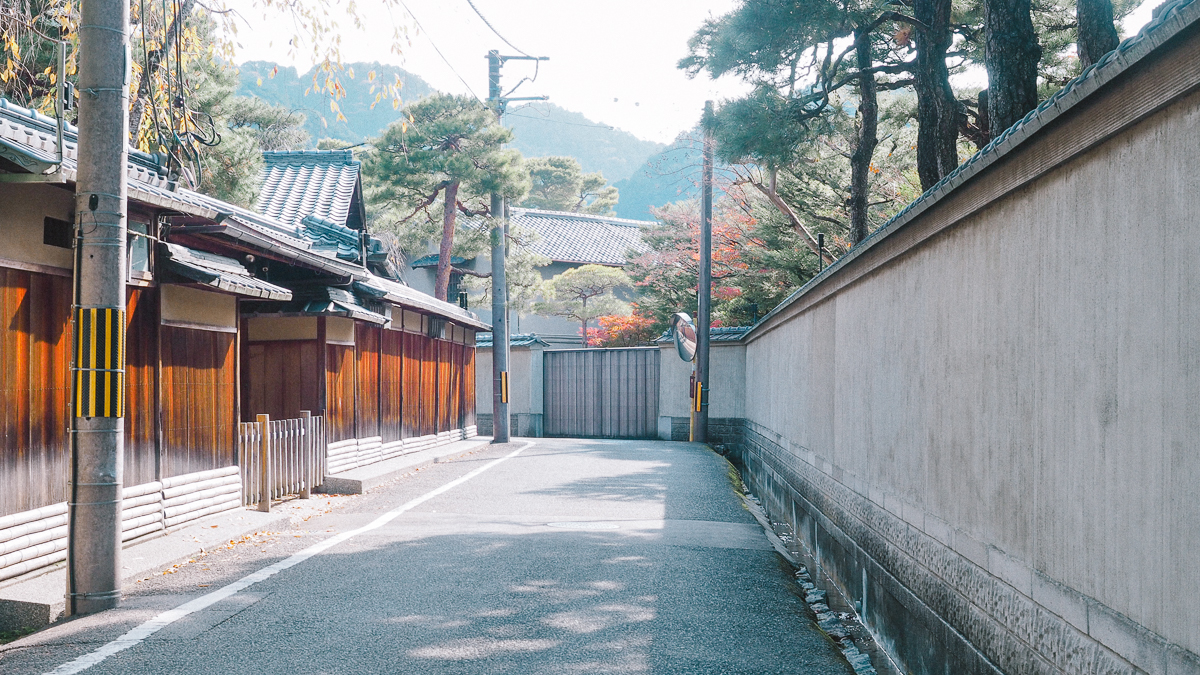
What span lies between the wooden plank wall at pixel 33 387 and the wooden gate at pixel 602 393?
2059 centimetres

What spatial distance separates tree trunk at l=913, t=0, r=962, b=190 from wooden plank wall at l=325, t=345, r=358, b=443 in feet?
30.3

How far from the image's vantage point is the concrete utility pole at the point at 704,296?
22.9m

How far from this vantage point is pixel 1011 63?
914 cm

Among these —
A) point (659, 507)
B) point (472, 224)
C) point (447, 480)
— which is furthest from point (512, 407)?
point (659, 507)

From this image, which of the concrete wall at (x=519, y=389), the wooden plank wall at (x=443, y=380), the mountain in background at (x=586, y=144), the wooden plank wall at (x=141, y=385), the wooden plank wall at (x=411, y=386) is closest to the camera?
the wooden plank wall at (x=141, y=385)

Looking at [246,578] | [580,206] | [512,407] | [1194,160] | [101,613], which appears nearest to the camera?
[1194,160]

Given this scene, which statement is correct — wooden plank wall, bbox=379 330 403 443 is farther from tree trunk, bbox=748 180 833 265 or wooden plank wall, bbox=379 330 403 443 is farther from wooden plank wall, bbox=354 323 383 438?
tree trunk, bbox=748 180 833 265

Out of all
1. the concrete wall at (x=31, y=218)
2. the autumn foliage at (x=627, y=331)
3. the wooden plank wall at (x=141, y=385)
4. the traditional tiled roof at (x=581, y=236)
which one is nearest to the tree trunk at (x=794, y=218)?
the autumn foliage at (x=627, y=331)

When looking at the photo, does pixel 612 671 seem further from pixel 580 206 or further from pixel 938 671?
pixel 580 206

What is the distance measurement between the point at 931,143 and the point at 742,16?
309 centimetres

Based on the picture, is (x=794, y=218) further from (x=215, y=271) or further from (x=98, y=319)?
(x=98, y=319)

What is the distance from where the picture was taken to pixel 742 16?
12.8 m

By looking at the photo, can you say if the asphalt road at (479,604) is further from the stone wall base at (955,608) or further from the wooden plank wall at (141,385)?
the wooden plank wall at (141,385)

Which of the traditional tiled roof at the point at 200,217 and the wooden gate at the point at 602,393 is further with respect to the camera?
the wooden gate at the point at 602,393
